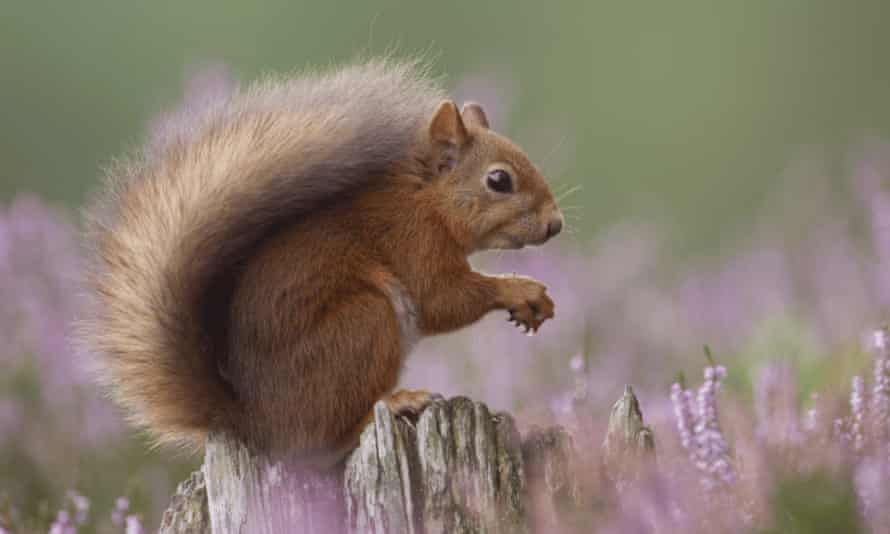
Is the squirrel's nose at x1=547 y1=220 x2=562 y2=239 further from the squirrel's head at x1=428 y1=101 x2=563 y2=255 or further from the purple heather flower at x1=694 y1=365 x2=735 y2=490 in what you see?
the purple heather flower at x1=694 y1=365 x2=735 y2=490

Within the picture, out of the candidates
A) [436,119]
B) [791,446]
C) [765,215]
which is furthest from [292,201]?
[765,215]

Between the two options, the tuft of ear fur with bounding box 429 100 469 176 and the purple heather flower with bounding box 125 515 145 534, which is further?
the tuft of ear fur with bounding box 429 100 469 176

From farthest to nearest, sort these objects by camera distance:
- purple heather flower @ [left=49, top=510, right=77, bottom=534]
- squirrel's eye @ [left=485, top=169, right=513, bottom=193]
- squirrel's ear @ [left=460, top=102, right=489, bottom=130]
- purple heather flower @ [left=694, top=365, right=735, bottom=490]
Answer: squirrel's ear @ [left=460, top=102, right=489, bottom=130] < squirrel's eye @ [left=485, top=169, right=513, bottom=193] < purple heather flower @ [left=49, top=510, right=77, bottom=534] < purple heather flower @ [left=694, top=365, right=735, bottom=490]

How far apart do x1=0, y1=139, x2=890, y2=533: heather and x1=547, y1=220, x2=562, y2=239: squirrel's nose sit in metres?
0.08

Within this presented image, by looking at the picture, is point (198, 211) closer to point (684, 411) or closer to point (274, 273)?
point (274, 273)

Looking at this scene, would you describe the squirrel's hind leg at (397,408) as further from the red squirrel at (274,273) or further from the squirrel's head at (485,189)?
the squirrel's head at (485,189)

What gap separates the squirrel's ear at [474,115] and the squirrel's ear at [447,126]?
177mm

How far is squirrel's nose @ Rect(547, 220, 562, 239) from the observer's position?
2217 millimetres

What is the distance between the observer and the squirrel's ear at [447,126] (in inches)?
85.0

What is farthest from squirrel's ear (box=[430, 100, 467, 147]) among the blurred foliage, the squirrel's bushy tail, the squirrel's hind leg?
the blurred foliage

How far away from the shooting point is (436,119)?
217 cm

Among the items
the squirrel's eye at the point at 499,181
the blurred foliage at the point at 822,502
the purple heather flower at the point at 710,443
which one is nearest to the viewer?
the blurred foliage at the point at 822,502

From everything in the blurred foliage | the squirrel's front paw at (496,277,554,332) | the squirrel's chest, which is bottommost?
the blurred foliage

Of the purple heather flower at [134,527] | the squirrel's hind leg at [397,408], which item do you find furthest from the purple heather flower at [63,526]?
the squirrel's hind leg at [397,408]
